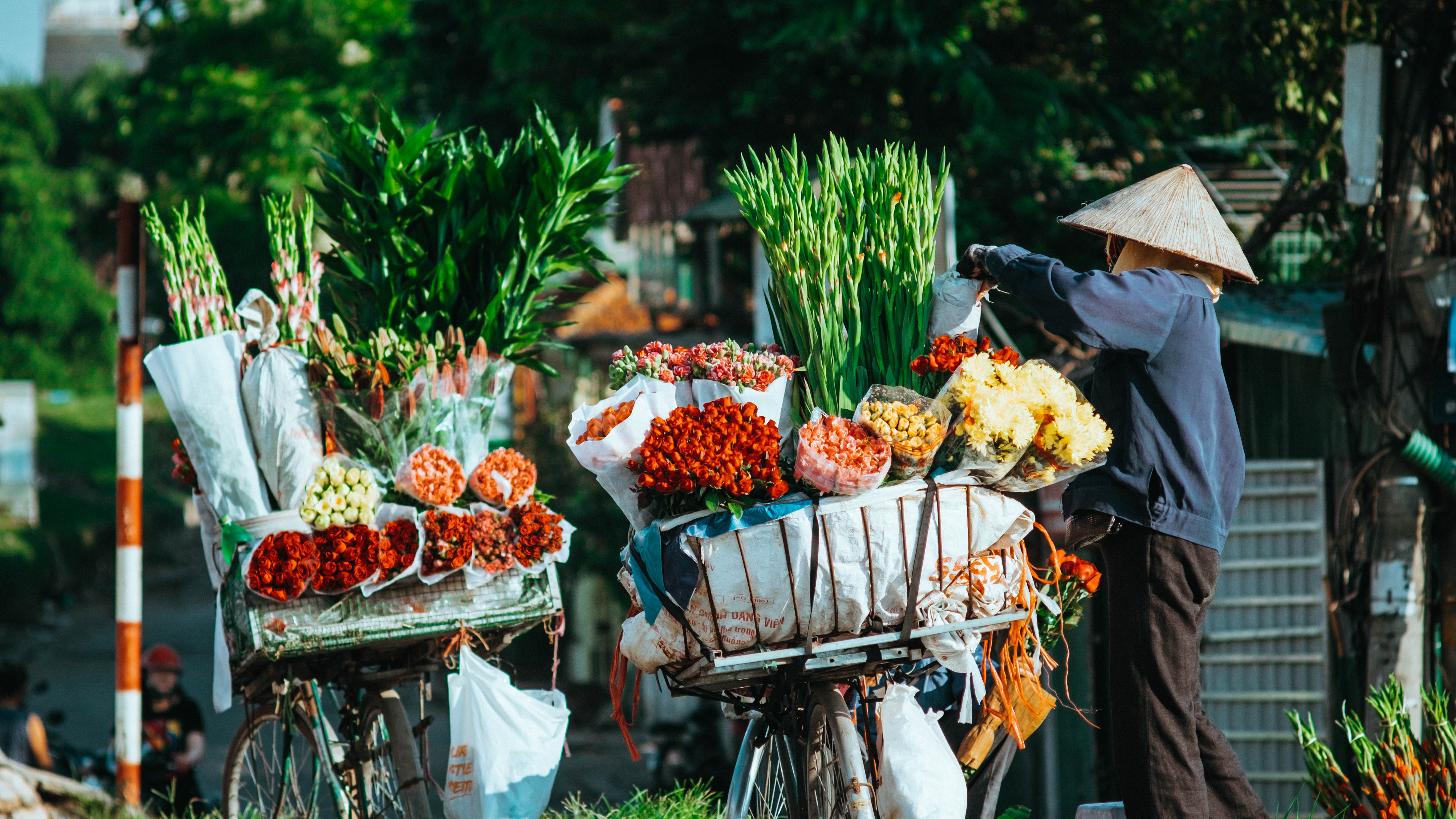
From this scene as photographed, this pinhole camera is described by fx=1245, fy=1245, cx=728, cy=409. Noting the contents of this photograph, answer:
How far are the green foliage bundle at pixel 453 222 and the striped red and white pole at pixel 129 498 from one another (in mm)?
1543

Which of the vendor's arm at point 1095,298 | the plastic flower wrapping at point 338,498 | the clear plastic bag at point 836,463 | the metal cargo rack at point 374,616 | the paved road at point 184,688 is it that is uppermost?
the vendor's arm at point 1095,298

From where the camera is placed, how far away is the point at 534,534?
151 inches

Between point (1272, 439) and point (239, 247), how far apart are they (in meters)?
15.9

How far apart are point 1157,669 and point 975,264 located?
3.47ft

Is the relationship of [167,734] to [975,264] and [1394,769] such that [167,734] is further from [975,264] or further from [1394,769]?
[1394,769]

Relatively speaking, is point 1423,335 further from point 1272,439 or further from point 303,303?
point 303,303

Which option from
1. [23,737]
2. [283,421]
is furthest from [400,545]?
[23,737]

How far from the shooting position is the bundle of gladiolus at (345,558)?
3641mm

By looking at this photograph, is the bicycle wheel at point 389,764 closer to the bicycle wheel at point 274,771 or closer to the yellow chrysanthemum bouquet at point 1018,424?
the bicycle wheel at point 274,771

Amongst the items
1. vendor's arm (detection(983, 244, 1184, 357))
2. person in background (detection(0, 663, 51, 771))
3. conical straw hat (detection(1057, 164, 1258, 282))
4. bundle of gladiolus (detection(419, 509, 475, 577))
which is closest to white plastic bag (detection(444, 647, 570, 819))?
bundle of gladiolus (detection(419, 509, 475, 577))

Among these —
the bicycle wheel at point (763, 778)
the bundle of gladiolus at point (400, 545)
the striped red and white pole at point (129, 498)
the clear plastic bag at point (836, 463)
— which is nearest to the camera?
the clear plastic bag at point (836, 463)

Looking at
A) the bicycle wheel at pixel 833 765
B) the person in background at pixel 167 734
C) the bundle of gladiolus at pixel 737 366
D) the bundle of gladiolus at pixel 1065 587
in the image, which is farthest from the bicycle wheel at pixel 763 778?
the person in background at pixel 167 734

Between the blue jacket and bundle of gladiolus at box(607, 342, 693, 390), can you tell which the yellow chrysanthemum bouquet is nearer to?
the blue jacket

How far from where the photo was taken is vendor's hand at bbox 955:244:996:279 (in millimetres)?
2967
